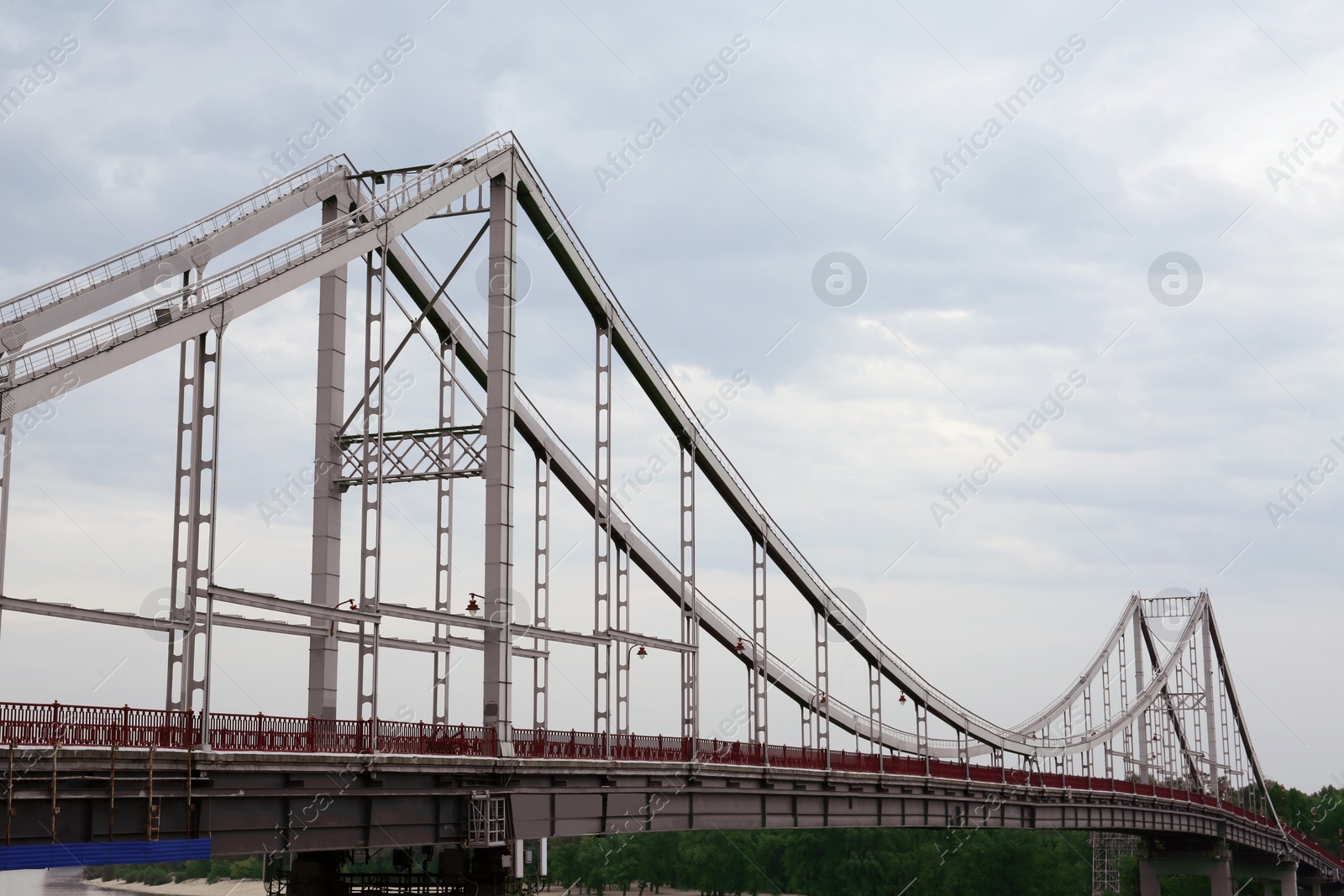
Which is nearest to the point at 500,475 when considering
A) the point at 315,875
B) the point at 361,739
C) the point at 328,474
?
the point at 328,474

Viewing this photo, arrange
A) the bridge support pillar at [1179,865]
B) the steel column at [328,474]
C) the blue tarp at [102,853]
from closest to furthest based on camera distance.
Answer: the blue tarp at [102,853]
the steel column at [328,474]
the bridge support pillar at [1179,865]

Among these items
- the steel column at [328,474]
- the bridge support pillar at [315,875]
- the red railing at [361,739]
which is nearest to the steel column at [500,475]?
the red railing at [361,739]

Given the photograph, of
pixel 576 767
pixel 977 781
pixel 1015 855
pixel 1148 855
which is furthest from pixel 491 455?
pixel 1015 855

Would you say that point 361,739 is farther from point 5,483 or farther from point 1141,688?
point 1141,688

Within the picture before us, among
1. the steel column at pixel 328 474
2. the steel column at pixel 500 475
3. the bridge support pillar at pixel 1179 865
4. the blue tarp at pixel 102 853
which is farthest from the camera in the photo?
the bridge support pillar at pixel 1179 865

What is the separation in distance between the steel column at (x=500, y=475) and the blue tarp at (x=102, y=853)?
12.3 metres

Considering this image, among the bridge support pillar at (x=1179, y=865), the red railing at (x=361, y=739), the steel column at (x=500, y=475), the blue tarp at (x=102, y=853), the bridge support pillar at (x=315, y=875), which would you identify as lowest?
the bridge support pillar at (x=1179, y=865)

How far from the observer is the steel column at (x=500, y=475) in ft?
127

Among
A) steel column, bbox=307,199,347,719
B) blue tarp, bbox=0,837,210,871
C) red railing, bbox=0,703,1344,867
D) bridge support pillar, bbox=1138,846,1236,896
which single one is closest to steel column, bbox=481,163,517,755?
red railing, bbox=0,703,1344,867

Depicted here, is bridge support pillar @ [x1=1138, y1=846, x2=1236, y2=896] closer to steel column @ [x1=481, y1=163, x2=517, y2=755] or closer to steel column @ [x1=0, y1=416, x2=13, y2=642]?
steel column @ [x1=481, y1=163, x2=517, y2=755]

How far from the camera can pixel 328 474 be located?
4191cm

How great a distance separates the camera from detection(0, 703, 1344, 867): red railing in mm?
23859

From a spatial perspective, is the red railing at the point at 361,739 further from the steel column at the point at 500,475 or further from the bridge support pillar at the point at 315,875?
the bridge support pillar at the point at 315,875

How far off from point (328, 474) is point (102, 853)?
18.6 meters
